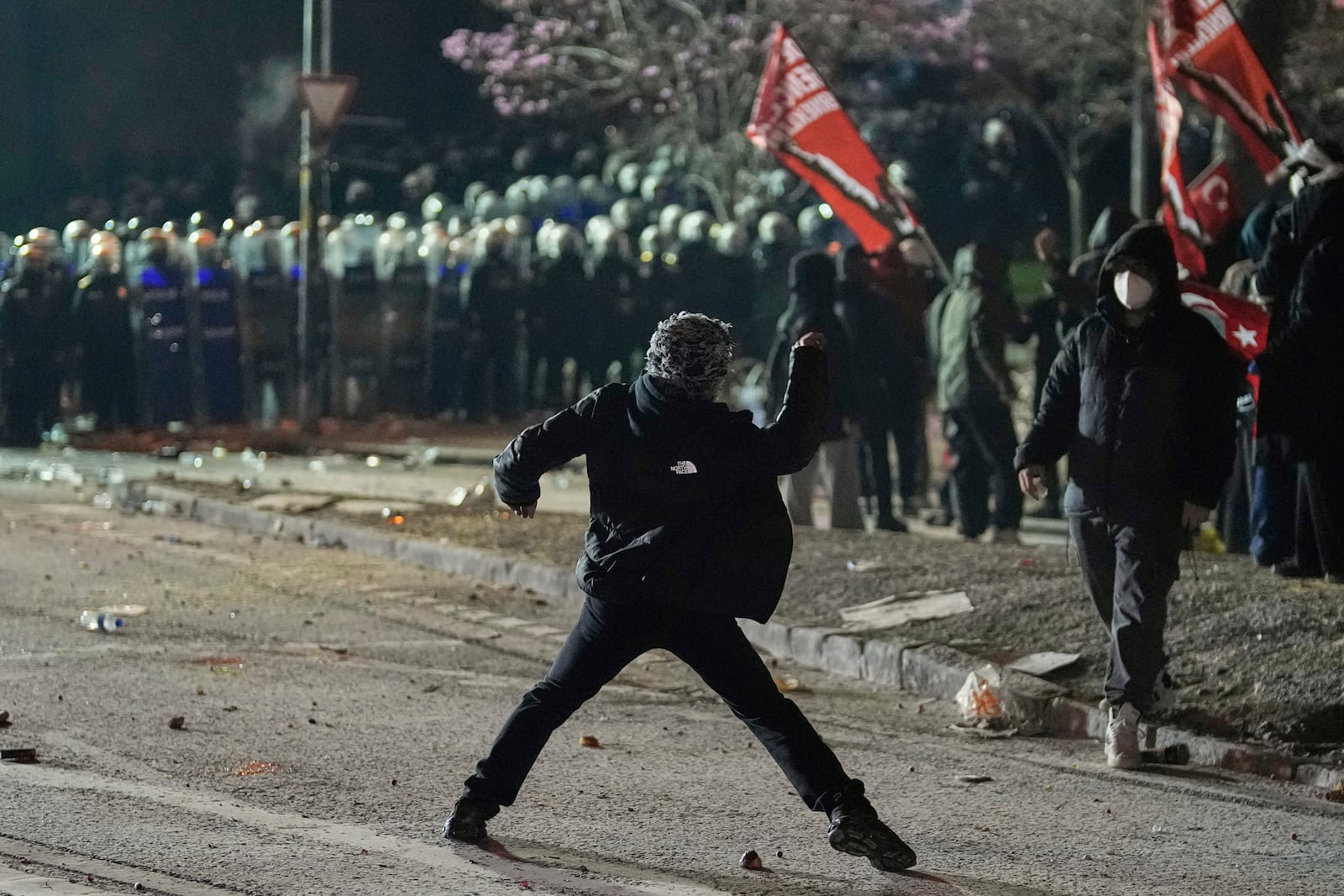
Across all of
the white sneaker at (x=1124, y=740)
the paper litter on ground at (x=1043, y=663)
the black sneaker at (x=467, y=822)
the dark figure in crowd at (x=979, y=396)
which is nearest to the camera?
the black sneaker at (x=467, y=822)

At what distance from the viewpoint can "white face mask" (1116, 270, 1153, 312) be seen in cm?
673

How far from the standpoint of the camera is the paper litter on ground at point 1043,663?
8.05 meters

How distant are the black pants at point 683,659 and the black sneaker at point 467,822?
2 cm

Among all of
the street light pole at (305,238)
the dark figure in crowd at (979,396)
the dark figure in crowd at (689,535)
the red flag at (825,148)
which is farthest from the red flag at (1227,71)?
the street light pole at (305,238)

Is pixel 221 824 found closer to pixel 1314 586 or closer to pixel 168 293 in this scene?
pixel 1314 586

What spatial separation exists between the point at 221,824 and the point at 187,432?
1449 cm

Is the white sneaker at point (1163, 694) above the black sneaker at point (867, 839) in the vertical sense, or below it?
above

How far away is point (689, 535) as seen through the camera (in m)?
5.29

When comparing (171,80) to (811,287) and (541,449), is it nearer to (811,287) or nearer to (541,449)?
(811,287)

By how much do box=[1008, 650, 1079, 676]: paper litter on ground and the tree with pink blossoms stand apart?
23.2 m

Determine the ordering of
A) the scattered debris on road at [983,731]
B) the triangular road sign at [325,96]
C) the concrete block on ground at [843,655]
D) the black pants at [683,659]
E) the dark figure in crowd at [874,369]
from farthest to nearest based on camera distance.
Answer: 1. the triangular road sign at [325,96]
2. the dark figure in crowd at [874,369]
3. the concrete block on ground at [843,655]
4. the scattered debris on road at [983,731]
5. the black pants at [683,659]

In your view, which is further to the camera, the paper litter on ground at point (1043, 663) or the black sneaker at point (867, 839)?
the paper litter on ground at point (1043, 663)

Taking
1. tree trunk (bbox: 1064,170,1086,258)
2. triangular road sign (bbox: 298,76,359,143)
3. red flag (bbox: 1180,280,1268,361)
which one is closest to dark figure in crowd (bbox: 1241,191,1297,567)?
red flag (bbox: 1180,280,1268,361)

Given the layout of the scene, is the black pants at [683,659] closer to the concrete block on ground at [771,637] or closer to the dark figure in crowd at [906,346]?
the concrete block on ground at [771,637]
